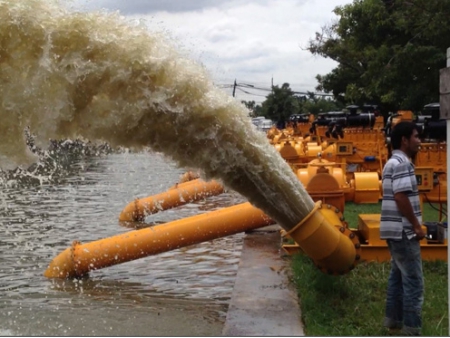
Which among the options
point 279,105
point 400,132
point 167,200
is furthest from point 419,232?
point 279,105

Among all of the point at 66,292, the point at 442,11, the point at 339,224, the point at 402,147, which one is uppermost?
the point at 442,11

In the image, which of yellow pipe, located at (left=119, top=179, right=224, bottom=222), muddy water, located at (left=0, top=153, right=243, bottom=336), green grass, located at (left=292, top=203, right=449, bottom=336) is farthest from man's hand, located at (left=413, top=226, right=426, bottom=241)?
yellow pipe, located at (left=119, top=179, right=224, bottom=222)

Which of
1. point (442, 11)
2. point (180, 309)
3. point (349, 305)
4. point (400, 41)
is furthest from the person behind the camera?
point (400, 41)

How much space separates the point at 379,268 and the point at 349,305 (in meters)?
1.26

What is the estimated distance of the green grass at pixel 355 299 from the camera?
5516 millimetres

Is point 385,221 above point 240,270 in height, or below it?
above

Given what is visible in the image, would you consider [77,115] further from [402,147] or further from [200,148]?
[402,147]

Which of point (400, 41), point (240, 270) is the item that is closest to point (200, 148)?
point (240, 270)

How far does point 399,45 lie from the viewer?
65.0ft

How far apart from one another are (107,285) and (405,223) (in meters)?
3.77

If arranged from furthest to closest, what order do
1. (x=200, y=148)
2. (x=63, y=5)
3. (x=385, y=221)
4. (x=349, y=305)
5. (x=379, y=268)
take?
(x=379, y=268), (x=349, y=305), (x=385, y=221), (x=200, y=148), (x=63, y=5)

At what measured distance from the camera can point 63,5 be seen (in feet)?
13.9

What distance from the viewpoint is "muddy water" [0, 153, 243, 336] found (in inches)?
→ 243

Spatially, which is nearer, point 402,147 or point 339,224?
point 402,147
